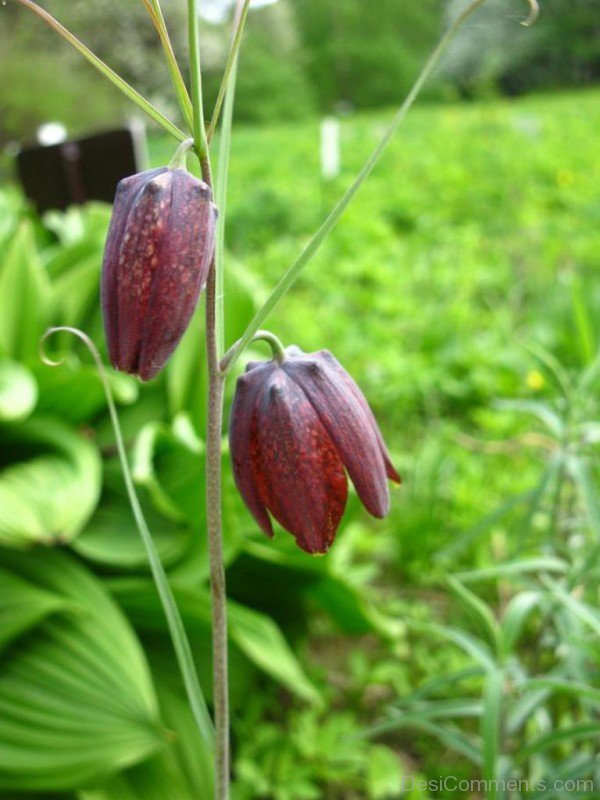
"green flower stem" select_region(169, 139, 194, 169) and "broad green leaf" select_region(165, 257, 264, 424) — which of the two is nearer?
"green flower stem" select_region(169, 139, 194, 169)

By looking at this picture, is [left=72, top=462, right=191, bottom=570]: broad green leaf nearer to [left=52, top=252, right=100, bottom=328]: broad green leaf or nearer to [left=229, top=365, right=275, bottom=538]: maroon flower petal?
[left=52, top=252, right=100, bottom=328]: broad green leaf

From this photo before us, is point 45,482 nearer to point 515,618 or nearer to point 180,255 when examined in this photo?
point 515,618

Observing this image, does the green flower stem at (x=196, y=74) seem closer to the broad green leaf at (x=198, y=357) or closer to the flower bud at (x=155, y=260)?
the flower bud at (x=155, y=260)

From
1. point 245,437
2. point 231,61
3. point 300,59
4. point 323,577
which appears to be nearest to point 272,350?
point 245,437

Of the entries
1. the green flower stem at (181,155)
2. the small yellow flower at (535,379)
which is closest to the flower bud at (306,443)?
the green flower stem at (181,155)

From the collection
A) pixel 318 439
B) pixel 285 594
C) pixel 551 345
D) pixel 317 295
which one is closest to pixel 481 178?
pixel 317 295

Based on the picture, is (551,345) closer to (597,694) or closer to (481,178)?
(597,694)

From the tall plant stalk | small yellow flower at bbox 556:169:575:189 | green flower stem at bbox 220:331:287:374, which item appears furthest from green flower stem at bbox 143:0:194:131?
small yellow flower at bbox 556:169:575:189
